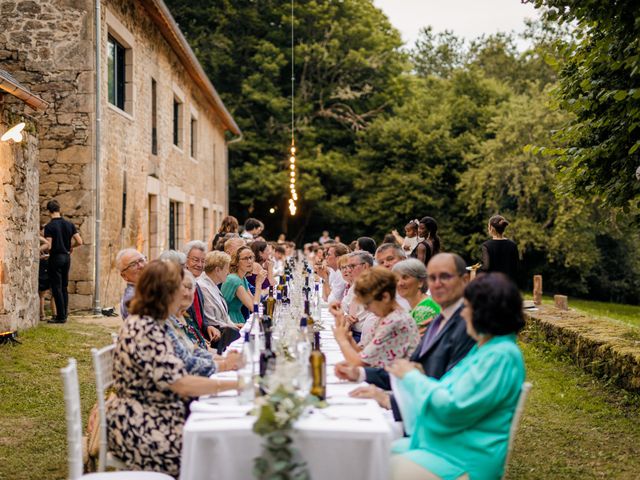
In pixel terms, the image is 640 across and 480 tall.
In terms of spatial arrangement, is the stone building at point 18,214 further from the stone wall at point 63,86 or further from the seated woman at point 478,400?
the seated woman at point 478,400

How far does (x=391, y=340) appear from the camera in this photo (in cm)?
435

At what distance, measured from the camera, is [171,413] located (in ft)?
12.0

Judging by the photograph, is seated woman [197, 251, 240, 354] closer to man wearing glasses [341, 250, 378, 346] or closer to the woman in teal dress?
the woman in teal dress

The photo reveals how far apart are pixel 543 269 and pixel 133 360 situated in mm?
26466

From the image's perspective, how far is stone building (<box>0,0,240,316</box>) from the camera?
1201 cm

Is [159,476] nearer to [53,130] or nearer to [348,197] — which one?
[53,130]

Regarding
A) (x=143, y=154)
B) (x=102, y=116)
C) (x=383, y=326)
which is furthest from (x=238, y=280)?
(x=143, y=154)

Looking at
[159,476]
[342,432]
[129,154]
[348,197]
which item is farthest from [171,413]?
[348,197]

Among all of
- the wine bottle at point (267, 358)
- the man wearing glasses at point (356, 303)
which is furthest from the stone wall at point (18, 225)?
the wine bottle at point (267, 358)

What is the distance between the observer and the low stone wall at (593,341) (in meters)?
7.58

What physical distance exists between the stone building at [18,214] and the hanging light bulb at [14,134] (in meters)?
0.10

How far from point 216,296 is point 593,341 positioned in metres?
4.36

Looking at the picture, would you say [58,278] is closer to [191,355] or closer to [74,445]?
[191,355]

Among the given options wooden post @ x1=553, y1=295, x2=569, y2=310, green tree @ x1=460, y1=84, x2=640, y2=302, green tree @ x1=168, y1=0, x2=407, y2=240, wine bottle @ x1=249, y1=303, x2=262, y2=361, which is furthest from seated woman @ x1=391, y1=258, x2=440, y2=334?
green tree @ x1=168, y1=0, x2=407, y2=240
